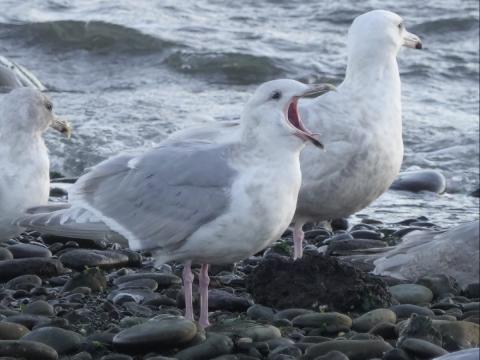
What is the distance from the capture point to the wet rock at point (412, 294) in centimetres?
626

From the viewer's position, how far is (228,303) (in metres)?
6.13

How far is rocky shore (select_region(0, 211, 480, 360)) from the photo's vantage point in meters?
5.20

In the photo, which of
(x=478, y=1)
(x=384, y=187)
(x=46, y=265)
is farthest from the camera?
(x=478, y=1)

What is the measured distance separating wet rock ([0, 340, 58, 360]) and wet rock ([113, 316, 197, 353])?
0.30 m

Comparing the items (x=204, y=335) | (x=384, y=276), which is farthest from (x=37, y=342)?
(x=384, y=276)

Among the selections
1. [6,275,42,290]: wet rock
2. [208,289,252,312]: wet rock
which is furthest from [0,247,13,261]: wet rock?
[208,289,252,312]: wet rock

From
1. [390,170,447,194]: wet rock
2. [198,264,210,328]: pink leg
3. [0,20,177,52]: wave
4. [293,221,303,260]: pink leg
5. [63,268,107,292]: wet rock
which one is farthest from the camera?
[0,20,177,52]: wave

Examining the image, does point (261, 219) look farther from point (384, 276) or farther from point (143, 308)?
point (384, 276)

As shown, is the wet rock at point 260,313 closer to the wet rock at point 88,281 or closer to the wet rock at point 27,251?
the wet rock at point 88,281

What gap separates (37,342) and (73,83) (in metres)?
9.78

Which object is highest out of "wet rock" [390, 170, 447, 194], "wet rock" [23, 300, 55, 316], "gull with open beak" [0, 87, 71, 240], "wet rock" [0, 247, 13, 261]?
"gull with open beak" [0, 87, 71, 240]

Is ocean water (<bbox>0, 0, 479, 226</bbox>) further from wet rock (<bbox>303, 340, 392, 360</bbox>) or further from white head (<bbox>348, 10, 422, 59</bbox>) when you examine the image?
wet rock (<bbox>303, 340, 392, 360</bbox>)

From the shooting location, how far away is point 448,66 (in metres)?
15.8

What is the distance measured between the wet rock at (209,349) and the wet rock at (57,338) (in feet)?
1.47
